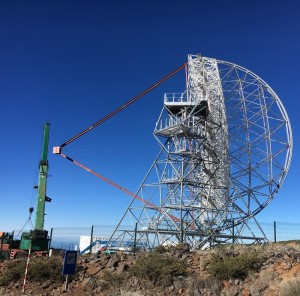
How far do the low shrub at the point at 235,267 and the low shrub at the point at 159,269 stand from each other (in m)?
1.33

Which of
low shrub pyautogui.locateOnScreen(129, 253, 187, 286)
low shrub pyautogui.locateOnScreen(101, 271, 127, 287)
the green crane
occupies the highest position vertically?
the green crane

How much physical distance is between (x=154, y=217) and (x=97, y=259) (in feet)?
50.1

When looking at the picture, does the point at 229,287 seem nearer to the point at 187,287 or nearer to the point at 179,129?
the point at 187,287

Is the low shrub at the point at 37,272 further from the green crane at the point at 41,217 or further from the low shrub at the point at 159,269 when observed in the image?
the green crane at the point at 41,217

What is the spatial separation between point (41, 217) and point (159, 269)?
25130 millimetres

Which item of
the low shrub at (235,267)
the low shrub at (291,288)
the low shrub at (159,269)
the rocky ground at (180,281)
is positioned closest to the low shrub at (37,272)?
the rocky ground at (180,281)

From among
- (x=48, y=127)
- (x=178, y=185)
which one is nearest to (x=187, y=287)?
(x=178, y=185)

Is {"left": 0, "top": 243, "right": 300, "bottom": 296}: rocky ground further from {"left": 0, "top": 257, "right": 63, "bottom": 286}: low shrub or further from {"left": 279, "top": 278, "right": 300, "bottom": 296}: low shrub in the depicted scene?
{"left": 0, "top": 257, "right": 63, "bottom": 286}: low shrub

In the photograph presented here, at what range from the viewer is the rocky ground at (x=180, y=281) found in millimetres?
13875

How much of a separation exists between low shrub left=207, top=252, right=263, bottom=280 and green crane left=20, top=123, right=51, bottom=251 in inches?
770

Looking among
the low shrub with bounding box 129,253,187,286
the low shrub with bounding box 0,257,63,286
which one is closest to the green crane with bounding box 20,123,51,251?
the low shrub with bounding box 0,257,63,286

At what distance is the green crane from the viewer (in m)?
34.1

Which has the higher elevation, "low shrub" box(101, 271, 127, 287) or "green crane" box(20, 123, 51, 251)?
"green crane" box(20, 123, 51, 251)

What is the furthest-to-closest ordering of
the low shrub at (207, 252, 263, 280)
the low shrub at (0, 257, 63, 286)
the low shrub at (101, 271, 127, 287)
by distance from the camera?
the low shrub at (0, 257, 63, 286) → the low shrub at (101, 271, 127, 287) → the low shrub at (207, 252, 263, 280)
